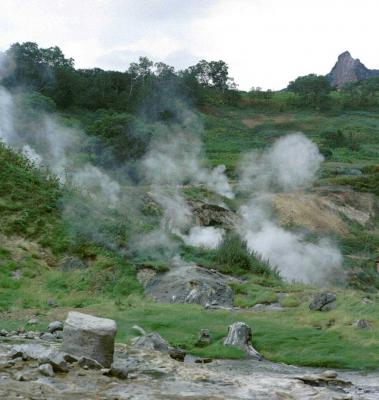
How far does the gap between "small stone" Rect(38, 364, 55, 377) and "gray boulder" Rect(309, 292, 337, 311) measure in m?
12.0

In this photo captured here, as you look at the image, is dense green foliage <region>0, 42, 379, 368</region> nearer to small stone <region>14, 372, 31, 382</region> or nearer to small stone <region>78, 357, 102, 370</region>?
small stone <region>78, 357, 102, 370</region>

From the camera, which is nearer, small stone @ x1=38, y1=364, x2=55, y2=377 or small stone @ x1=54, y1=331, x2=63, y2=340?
small stone @ x1=38, y1=364, x2=55, y2=377

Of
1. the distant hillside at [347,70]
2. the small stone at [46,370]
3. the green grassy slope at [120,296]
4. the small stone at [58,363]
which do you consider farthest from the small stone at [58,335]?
the distant hillside at [347,70]

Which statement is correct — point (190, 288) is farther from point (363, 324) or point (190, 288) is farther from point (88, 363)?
point (88, 363)

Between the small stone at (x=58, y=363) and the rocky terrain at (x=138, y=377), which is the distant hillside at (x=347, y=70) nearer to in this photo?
the rocky terrain at (x=138, y=377)

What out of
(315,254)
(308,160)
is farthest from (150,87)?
(315,254)

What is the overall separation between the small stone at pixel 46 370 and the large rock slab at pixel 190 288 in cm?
1258

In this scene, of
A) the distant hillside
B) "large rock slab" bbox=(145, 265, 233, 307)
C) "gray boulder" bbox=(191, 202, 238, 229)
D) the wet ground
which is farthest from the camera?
the distant hillside

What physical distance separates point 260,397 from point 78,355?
11.9ft

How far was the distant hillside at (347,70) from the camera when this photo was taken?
605ft

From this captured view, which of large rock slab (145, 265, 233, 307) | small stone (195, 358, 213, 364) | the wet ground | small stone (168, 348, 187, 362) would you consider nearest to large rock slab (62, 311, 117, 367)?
the wet ground

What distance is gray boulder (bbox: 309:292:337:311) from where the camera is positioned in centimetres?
2112

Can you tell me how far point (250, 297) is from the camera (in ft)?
82.8

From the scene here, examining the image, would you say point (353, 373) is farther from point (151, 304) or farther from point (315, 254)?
point (315, 254)
